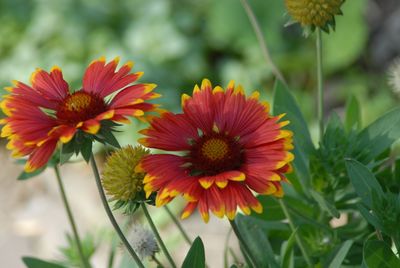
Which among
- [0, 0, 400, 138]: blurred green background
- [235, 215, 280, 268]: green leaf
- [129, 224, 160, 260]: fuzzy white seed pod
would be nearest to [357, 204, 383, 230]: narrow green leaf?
[235, 215, 280, 268]: green leaf

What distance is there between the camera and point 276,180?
2.27ft

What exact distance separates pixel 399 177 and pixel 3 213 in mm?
2156

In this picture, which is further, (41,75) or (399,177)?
(399,177)

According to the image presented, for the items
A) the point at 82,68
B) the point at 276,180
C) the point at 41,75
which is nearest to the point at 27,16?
the point at 82,68

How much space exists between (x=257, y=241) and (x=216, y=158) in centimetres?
19

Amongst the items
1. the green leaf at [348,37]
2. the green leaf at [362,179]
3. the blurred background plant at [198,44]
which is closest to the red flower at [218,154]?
the green leaf at [362,179]

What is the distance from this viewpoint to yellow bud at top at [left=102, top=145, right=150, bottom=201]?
0.77 m

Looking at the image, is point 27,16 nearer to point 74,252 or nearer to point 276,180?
point 74,252

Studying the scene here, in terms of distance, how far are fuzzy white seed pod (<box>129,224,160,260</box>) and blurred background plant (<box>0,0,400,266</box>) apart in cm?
180

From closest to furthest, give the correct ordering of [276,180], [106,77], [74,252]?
[276,180], [106,77], [74,252]

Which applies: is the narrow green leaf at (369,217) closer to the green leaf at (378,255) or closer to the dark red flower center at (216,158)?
the green leaf at (378,255)

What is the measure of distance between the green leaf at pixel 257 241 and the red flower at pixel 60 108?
27cm

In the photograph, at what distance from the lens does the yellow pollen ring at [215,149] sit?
79cm

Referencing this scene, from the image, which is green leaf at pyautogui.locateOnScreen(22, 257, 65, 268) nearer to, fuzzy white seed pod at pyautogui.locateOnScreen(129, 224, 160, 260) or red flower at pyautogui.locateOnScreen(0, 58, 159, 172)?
fuzzy white seed pod at pyautogui.locateOnScreen(129, 224, 160, 260)
